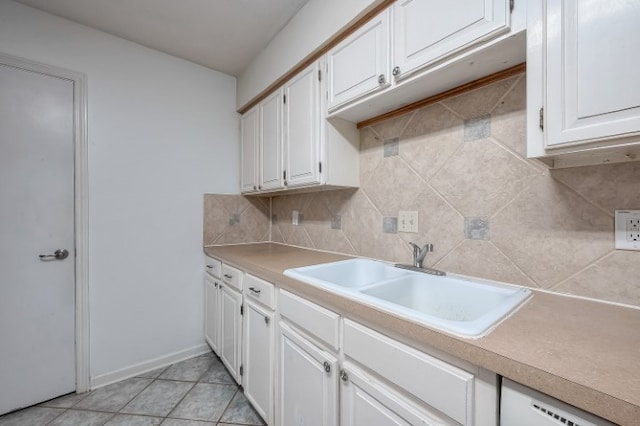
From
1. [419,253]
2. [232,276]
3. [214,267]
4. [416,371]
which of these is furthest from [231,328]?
[416,371]

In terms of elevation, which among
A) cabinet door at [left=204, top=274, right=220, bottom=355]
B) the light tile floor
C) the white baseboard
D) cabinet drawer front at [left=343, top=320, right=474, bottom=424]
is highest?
cabinet drawer front at [left=343, top=320, right=474, bottom=424]

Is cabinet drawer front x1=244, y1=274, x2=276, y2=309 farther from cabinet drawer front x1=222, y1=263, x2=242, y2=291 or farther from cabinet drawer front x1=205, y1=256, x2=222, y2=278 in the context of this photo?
cabinet drawer front x1=205, y1=256, x2=222, y2=278

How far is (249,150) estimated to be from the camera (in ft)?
7.61

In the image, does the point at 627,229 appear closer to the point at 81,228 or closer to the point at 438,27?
the point at 438,27

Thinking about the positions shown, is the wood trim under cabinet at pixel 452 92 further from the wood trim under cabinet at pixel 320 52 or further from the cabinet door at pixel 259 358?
the cabinet door at pixel 259 358

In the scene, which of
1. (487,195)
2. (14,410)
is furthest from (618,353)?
(14,410)

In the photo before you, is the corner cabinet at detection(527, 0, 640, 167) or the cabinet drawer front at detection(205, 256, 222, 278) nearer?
the corner cabinet at detection(527, 0, 640, 167)

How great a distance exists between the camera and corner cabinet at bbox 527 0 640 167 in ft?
2.13

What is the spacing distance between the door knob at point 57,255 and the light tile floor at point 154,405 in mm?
906

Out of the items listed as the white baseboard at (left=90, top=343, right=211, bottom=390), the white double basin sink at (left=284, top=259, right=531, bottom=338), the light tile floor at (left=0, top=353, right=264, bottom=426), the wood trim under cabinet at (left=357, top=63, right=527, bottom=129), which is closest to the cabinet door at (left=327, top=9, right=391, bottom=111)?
the wood trim under cabinet at (left=357, top=63, right=527, bottom=129)

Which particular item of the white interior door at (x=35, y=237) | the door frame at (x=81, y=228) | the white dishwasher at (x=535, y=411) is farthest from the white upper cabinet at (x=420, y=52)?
the white interior door at (x=35, y=237)

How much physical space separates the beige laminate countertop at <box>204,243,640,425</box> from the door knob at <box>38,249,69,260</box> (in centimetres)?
184

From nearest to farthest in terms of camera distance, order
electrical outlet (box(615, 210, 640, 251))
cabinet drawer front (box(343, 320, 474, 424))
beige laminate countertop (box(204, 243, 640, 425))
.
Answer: beige laminate countertop (box(204, 243, 640, 425)) → cabinet drawer front (box(343, 320, 474, 424)) → electrical outlet (box(615, 210, 640, 251))

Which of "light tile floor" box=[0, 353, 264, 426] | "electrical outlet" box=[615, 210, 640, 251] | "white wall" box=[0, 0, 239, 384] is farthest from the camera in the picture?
"white wall" box=[0, 0, 239, 384]
